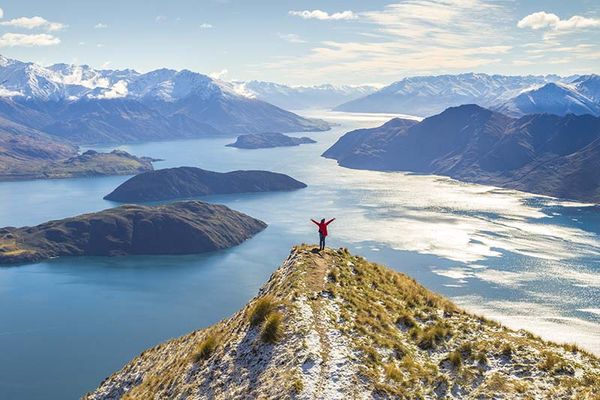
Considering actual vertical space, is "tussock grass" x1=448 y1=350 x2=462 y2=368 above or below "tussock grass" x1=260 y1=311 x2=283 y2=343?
below

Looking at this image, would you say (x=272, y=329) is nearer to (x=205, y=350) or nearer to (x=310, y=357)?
(x=310, y=357)

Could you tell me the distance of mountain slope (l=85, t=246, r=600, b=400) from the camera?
28703 mm

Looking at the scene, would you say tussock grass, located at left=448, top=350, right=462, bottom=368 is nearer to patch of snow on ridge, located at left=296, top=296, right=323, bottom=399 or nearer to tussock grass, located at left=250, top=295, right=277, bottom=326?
patch of snow on ridge, located at left=296, top=296, right=323, bottom=399

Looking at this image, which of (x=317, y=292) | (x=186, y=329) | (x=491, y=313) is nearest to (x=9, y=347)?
(x=186, y=329)

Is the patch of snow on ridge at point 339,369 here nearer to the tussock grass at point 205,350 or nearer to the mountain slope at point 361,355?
the mountain slope at point 361,355

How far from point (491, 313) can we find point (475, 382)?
148674mm

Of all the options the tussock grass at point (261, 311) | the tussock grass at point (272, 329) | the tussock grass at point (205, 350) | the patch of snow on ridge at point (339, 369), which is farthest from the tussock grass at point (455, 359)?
the tussock grass at point (205, 350)

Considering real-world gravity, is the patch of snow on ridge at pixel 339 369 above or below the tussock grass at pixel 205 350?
above

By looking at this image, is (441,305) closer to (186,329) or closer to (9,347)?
(186,329)

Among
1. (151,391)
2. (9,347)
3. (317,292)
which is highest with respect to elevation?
(317,292)

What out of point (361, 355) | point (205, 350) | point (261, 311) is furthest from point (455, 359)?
point (205, 350)

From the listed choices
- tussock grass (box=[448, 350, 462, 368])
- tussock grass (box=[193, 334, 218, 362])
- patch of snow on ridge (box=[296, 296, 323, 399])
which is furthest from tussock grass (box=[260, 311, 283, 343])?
tussock grass (box=[448, 350, 462, 368])

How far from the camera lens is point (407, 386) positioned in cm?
2931

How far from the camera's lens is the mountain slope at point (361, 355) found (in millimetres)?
28703
